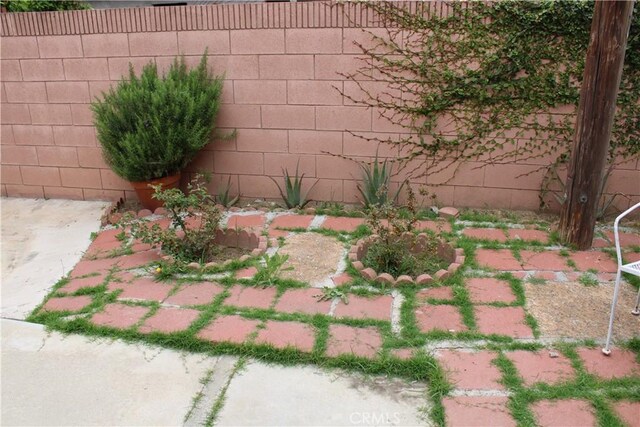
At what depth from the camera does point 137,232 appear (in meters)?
3.64

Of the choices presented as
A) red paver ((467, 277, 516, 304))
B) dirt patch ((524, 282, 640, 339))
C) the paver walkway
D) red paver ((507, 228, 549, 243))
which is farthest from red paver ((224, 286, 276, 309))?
red paver ((507, 228, 549, 243))

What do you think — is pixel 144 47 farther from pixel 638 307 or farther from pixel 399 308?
pixel 638 307

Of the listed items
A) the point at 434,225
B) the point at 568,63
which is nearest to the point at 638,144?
the point at 568,63

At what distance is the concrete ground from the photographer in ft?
7.47

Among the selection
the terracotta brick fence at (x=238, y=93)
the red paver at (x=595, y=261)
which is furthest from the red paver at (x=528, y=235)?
the terracotta brick fence at (x=238, y=93)

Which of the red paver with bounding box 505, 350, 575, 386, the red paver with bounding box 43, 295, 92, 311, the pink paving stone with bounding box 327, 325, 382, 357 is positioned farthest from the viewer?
the red paver with bounding box 43, 295, 92, 311

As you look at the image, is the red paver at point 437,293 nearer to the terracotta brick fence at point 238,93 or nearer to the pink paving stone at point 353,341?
the pink paving stone at point 353,341

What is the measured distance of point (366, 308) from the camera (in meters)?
3.00

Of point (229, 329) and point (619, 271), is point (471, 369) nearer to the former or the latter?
point (619, 271)

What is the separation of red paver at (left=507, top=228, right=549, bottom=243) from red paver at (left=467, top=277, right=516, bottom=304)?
0.79 metres

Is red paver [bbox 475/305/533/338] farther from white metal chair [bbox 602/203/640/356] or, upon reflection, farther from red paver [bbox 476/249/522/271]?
red paver [bbox 476/249/522/271]

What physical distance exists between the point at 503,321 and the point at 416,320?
1.50 ft

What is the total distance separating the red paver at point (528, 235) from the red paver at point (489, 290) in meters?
0.79

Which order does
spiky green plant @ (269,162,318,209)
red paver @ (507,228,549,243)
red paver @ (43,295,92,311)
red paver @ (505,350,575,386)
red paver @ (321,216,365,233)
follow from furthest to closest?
spiky green plant @ (269,162,318,209), red paver @ (321,216,365,233), red paver @ (507,228,549,243), red paver @ (43,295,92,311), red paver @ (505,350,575,386)
